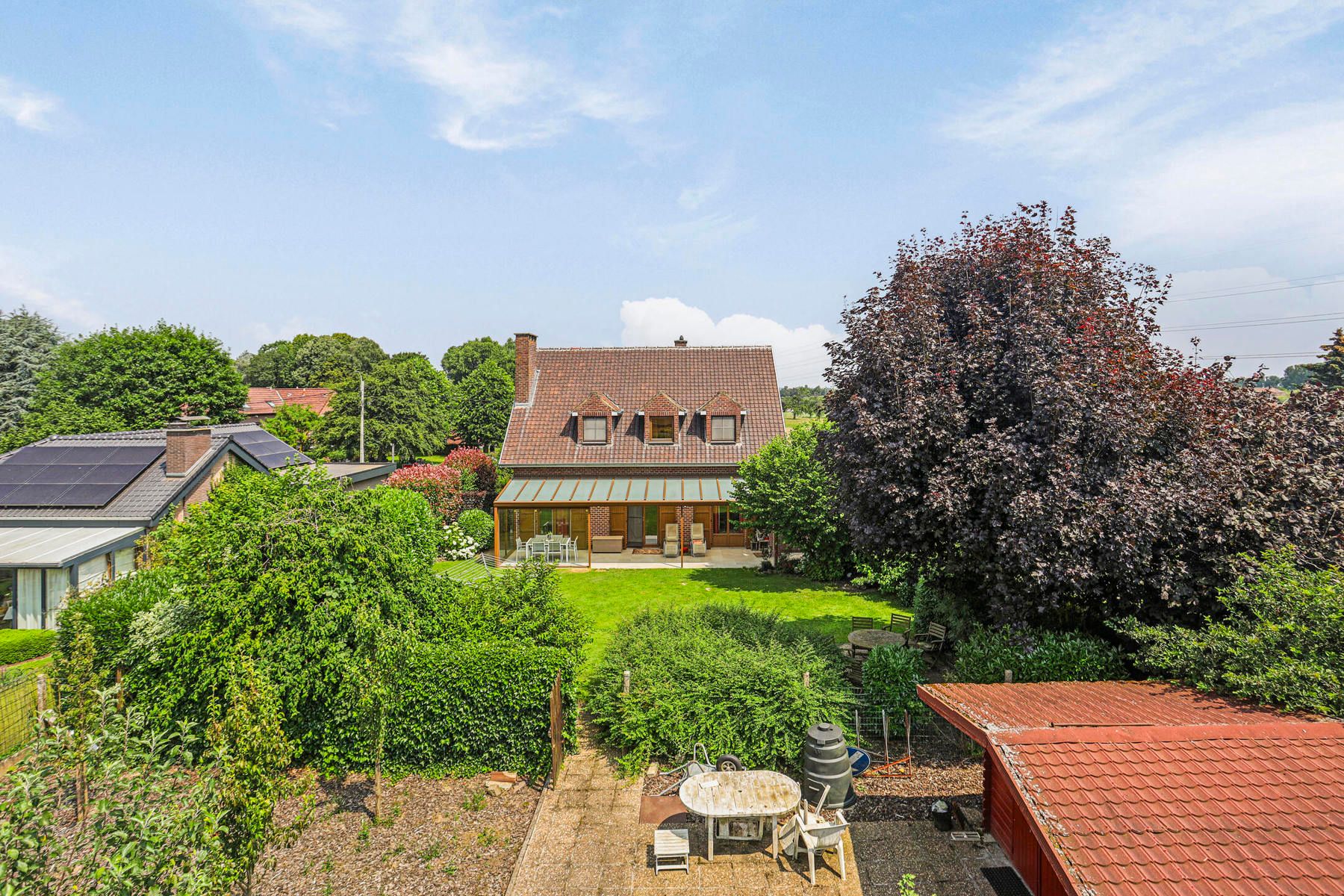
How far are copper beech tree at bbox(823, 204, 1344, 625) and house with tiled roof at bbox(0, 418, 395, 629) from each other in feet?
50.3

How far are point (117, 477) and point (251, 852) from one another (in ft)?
63.8

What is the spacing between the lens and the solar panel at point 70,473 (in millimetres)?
18828

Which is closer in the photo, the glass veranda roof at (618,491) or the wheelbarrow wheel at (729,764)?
the wheelbarrow wheel at (729,764)

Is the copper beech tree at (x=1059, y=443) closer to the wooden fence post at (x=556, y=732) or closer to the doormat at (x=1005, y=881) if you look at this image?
the doormat at (x=1005, y=881)

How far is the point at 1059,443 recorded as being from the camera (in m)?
9.39

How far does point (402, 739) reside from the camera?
975cm

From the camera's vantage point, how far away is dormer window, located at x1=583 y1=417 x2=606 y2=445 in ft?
89.1

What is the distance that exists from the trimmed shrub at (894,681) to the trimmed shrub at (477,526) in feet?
60.7

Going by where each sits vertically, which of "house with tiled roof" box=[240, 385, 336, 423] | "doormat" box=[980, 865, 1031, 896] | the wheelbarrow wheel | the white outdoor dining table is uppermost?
"house with tiled roof" box=[240, 385, 336, 423]

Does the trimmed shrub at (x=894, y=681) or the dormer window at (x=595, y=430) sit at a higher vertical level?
the dormer window at (x=595, y=430)

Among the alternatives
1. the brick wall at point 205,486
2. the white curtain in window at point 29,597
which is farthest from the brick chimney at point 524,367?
the white curtain in window at point 29,597

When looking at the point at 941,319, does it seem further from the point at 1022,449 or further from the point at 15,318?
the point at 15,318

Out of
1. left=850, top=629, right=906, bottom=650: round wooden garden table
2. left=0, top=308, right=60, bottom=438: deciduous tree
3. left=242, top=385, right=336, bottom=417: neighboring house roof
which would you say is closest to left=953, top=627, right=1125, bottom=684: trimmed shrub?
left=850, top=629, right=906, bottom=650: round wooden garden table

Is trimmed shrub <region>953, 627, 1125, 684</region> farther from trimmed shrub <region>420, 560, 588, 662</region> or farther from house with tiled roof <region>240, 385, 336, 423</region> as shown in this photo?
house with tiled roof <region>240, 385, 336, 423</region>
